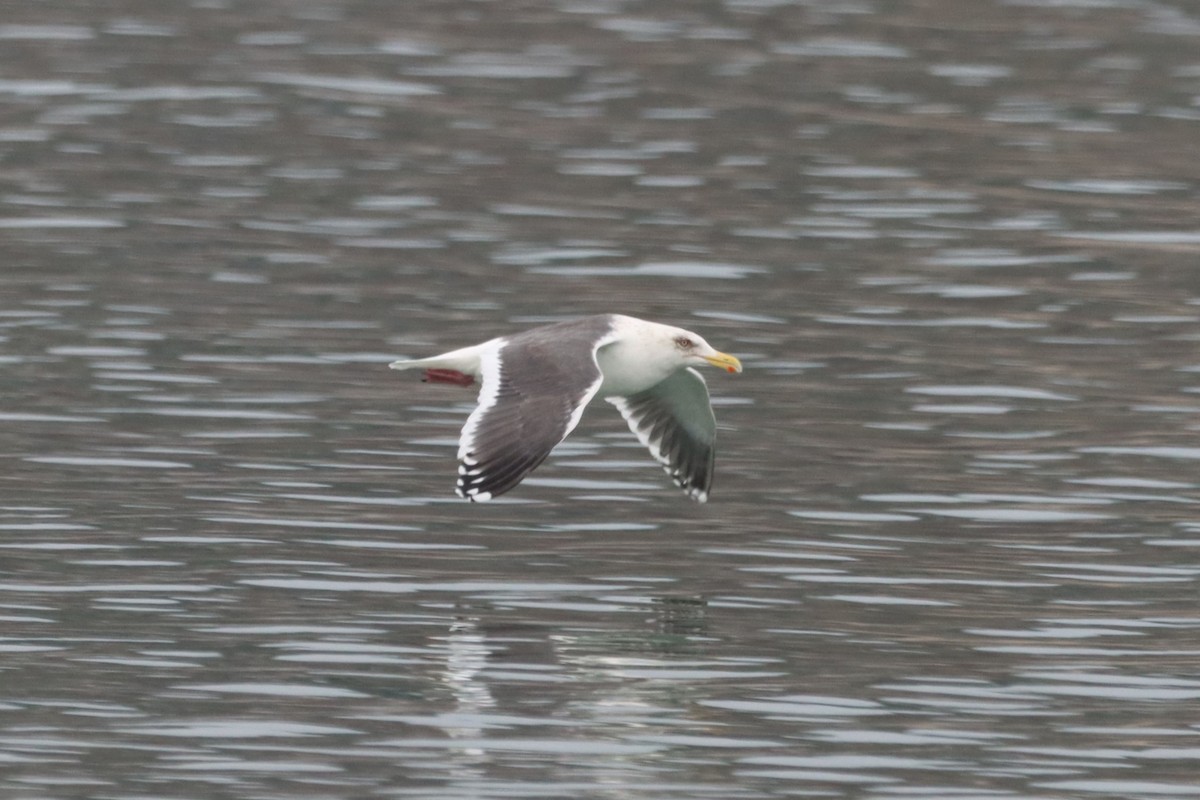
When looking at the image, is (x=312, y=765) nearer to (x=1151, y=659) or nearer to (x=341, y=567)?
(x=341, y=567)

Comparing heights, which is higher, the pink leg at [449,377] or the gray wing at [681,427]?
the pink leg at [449,377]

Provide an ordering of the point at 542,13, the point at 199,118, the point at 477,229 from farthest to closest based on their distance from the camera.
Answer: the point at 542,13
the point at 199,118
the point at 477,229

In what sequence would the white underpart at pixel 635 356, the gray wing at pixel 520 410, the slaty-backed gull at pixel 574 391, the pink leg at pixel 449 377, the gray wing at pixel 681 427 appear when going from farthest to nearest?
1. the gray wing at pixel 681 427
2. the white underpart at pixel 635 356
3. the pink leg at pixel 449 377
4. the slaty-backed gull at pixel 574 391
5. the gray wing at pixel 520 410

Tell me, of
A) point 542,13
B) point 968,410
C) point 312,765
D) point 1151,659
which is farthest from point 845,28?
point 312,765

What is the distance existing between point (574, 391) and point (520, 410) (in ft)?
0.95

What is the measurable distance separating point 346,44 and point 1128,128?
9447 mm

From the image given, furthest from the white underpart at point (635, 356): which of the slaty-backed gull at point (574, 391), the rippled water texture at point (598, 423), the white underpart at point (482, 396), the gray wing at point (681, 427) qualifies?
the rippled water texture at point (598, 423)

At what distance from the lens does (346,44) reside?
101ft

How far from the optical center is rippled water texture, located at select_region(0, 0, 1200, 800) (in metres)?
10.0

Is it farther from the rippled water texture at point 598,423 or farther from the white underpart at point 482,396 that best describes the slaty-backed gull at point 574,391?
the rippled water texture at point 598,423

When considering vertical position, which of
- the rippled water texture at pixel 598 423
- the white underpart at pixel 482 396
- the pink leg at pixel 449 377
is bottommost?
the rippled water texture at pixel 598 423

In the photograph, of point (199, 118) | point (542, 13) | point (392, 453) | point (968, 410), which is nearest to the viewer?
point (392, 453)

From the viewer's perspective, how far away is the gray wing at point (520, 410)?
11250 mm

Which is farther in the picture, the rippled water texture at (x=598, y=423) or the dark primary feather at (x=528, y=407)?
the dark primary feather at (x=528, y=407)
